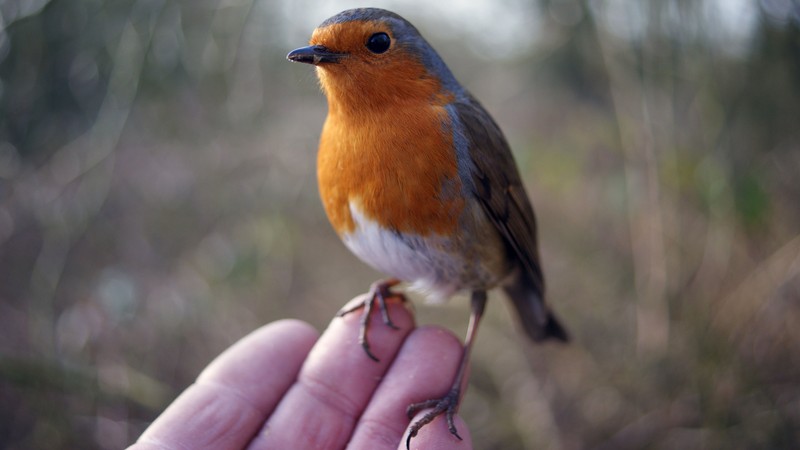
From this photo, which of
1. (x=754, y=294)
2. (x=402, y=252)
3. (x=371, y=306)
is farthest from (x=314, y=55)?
(x=754, y=294)

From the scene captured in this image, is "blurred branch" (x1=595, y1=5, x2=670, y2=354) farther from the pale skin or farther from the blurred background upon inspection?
the pale skin

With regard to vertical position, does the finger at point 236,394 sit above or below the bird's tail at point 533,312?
above

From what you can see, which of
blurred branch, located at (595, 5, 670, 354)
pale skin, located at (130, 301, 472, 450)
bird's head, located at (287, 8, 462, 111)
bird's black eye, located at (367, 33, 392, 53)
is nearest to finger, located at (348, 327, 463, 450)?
pale skin, located at (130, 301, 472, 450)

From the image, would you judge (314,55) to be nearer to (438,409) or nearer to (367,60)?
(367,60)

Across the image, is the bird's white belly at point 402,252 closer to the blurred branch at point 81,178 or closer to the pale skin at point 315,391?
the pale skin at point 315,391

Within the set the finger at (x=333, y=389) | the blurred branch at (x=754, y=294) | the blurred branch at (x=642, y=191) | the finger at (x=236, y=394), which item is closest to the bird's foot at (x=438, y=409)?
the finger at (x=333, y=389)

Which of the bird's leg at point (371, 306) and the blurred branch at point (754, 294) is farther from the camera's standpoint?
the blurred branch at point (754, 294)
